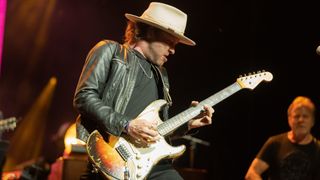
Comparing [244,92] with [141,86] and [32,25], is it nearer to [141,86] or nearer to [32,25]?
[32,25]

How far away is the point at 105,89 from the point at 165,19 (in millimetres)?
727

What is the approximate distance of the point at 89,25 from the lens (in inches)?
365

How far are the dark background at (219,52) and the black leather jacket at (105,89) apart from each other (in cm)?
471

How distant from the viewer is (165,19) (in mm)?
4016

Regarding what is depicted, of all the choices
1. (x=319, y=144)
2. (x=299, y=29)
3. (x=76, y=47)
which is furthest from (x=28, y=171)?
(x=299, y=29)

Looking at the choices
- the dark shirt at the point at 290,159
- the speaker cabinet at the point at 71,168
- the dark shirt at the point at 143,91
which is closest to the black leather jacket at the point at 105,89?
the dark shirt at the point at 143,91

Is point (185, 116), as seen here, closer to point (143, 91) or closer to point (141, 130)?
point (143, 91)

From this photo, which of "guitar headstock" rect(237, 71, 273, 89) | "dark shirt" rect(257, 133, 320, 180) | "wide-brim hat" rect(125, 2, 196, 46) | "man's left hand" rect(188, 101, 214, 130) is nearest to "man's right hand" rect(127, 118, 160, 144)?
"man's left hand" rect(188, 101, 214, 130)

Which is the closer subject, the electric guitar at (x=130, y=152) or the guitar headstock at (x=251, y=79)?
the electric guitar at (x=130, y=152)

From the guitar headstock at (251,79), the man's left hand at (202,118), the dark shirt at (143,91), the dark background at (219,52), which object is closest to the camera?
the dark shirt at (143,91)

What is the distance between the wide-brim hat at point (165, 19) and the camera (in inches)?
156

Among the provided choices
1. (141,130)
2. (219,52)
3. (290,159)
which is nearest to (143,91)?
(141,130)

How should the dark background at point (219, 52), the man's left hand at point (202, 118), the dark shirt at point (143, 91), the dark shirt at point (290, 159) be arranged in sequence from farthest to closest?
1. the dark background at point (219, 52)
2. the dark shirt at point (290, 159)
3. the man's left hand at point (202, 118)
4. the dark shirt at point (143, 91)

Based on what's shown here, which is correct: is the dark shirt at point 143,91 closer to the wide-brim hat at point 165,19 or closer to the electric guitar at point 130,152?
the electric guitar at point 130,152
